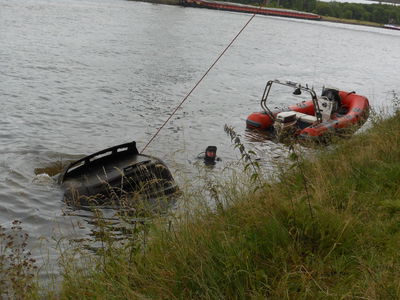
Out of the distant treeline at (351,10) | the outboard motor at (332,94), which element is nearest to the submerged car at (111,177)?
the outboard motor at (332,94)

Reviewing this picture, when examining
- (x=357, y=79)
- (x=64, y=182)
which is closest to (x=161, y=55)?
(x=357, y=79)

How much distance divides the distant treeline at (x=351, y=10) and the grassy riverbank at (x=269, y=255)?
11310 cm

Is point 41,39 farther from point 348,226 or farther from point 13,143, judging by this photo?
point 348,226

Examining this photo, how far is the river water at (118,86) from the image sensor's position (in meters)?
11.2

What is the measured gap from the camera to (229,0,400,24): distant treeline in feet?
378

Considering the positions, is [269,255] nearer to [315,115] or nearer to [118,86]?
[315,115]

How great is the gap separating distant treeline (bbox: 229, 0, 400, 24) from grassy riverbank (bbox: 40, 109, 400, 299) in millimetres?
113101

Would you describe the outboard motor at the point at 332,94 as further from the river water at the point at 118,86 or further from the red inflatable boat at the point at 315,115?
the river water at the point at 118,86

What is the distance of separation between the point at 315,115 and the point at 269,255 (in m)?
12.7

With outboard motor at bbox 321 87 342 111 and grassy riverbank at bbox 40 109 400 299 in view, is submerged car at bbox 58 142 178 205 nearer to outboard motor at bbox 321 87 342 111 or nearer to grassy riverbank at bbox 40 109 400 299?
grassy riverbank at bbox 40 109 400 299

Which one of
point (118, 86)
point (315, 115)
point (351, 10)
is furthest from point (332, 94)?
point (351, 10)

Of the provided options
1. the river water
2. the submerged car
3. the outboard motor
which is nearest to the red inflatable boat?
the outboard motor

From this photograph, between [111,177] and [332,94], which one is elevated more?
[111,177]

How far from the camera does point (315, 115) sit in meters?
16.3
